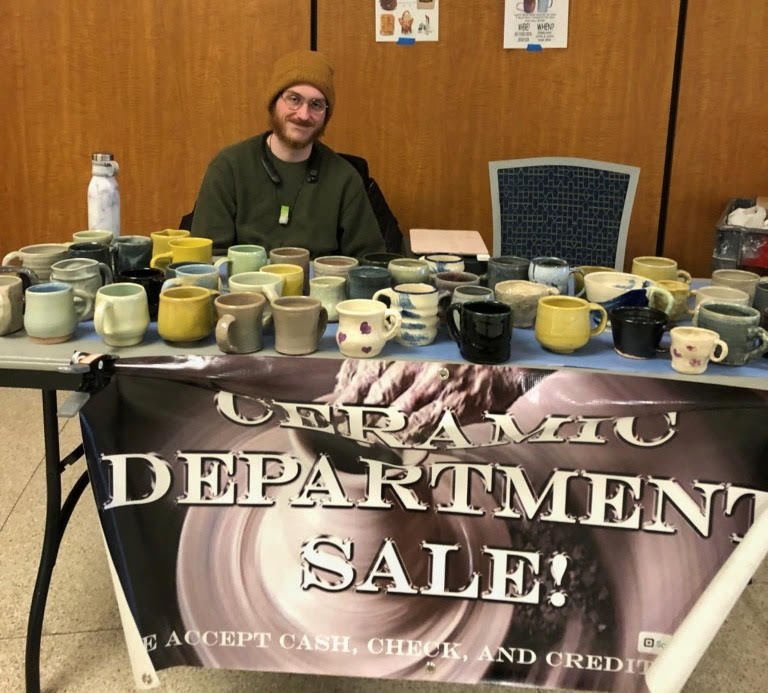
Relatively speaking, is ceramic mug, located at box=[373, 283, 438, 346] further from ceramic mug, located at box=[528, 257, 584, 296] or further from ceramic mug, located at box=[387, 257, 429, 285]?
ceramic mug, located at box=[528, 257, 584, 296]

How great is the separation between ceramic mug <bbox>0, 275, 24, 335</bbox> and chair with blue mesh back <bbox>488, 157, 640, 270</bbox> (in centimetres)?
170

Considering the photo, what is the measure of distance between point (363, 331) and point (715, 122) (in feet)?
8.57

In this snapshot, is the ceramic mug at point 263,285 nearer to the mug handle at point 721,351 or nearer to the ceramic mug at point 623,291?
the ceramic mug at point 623,291

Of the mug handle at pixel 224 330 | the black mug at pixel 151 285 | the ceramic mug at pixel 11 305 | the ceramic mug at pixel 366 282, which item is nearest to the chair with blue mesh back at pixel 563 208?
the ceramic mug at pixel 366 282

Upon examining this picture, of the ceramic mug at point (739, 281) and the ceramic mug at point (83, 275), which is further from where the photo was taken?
the ceramic mug at point (739, 281)

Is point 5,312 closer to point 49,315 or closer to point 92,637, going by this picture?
point 49,315

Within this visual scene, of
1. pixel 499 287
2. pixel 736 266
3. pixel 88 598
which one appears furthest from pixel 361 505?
pixel 736 266

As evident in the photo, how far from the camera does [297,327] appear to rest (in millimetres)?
1344

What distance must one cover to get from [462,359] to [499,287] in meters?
0.24

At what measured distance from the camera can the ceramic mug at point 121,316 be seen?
1333mm

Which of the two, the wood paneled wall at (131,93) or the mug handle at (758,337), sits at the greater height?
the wood paneled wall at (131,93)

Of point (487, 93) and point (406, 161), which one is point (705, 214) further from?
point (406, 161)

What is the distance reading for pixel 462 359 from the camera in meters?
1.36

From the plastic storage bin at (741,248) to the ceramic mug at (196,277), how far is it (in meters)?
2.18
